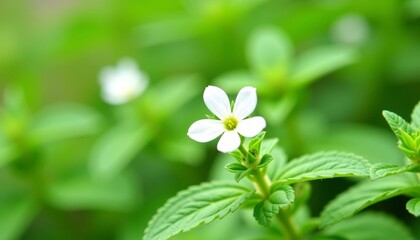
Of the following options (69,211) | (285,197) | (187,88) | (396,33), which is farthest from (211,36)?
(285,197)

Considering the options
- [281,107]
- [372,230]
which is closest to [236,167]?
[372,230]

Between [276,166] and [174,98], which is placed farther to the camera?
[174,98]

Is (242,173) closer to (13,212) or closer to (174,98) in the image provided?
(174,98)

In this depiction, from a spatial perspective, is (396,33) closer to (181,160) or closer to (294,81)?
(294,81)

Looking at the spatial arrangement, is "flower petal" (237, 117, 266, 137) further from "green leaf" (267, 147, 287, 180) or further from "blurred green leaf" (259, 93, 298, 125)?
"blurred green leaf" (259, 93, 298, 125)

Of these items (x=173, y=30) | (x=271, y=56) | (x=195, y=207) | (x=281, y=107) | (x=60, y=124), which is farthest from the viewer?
(x=173, y=30)

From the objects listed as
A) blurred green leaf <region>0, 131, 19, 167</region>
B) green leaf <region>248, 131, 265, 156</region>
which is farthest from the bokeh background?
green leaf <region>248, 131, 265, 156</region>

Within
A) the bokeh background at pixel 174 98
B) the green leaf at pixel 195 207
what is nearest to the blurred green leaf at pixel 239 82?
the bokeh background at pixel 174 98
